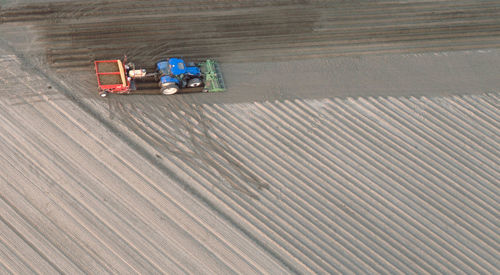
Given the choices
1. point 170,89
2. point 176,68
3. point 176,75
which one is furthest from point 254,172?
point 176,68

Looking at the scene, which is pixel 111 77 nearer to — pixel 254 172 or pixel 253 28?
pixel 254 172

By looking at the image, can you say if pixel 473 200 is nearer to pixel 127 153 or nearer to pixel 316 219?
pixel 316 219

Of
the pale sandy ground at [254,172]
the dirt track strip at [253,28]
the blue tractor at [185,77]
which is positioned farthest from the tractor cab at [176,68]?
the dirt track strip at [253,28]

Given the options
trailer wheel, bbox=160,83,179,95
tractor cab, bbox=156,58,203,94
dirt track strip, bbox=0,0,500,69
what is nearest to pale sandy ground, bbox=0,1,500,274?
trailer wheel, bbox=160,83,179,95

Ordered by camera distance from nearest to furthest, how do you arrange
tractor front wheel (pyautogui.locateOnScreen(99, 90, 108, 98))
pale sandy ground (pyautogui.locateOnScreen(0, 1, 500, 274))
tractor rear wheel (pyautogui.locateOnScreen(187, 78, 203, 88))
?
pale sandy ground (pyautogui.locateOnScreen(0, 1, 500, 274)) → tractor front wheel (pyautogui.locateOnScreen(99, 90, 108, 98)) → tractor rear wheel (pyautogui.locateOnScreen(187, 78, 203, 88))

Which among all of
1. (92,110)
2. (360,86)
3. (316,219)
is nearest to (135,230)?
(92,110)

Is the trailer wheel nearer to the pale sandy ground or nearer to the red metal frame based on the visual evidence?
the pale sandy ground
